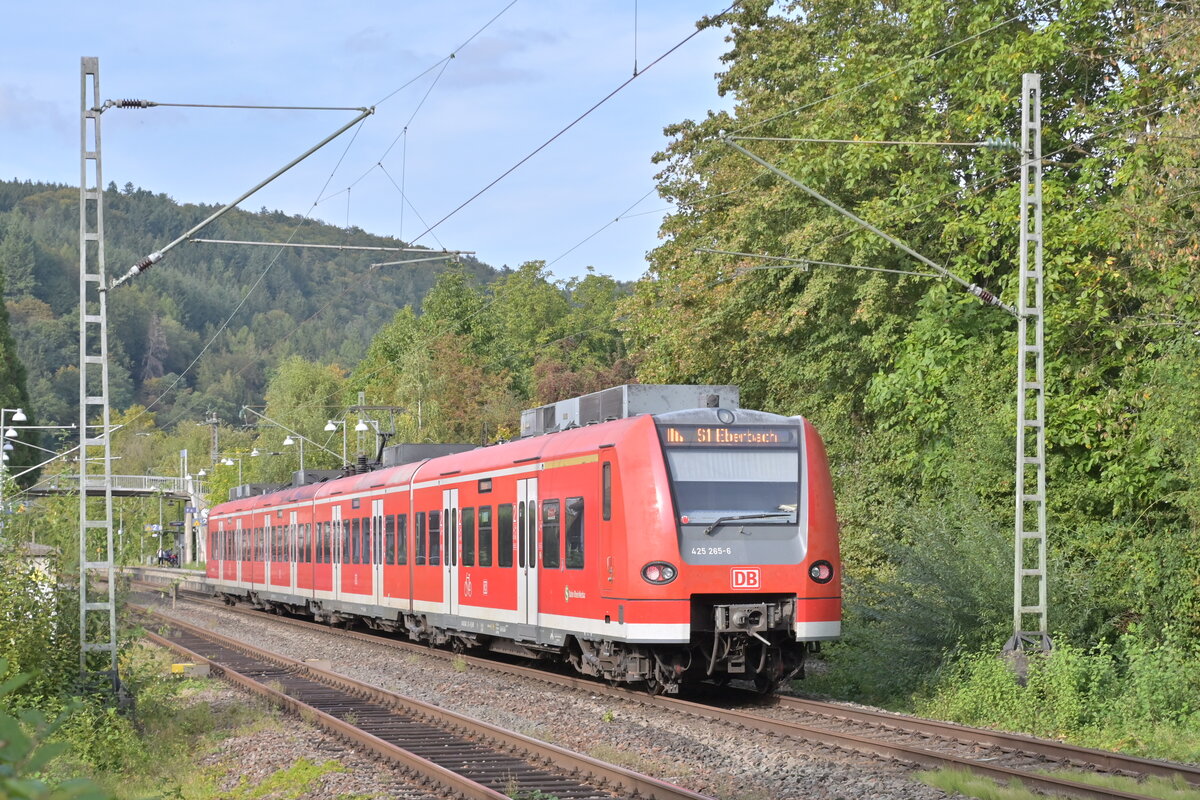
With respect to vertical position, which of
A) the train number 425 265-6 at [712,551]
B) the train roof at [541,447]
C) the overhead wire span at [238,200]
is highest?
the overhead wire span at [238,200]

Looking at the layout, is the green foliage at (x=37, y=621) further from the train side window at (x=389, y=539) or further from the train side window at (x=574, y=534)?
the train side window at (x=389, y=539)

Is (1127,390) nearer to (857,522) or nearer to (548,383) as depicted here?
(857,522)

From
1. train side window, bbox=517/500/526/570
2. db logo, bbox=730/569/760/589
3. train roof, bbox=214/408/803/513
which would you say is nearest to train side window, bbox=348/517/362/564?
train roof, bbox=214/408/803/513

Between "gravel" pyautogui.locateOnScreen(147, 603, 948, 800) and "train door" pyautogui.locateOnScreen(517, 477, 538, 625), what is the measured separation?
3.07ft

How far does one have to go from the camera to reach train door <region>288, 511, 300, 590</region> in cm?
3425

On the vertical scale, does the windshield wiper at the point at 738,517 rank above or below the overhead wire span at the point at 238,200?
below

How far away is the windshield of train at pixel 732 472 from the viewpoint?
14820 mm

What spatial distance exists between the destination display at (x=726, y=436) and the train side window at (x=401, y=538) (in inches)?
404

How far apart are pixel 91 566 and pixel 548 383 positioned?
4992cm

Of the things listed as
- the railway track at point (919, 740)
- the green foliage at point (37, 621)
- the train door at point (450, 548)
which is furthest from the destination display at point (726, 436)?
the train door at point (450, 548)

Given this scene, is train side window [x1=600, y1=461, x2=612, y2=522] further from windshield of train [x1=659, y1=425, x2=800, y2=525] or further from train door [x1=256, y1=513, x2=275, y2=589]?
train door [x1=256, y1=513, x2=275, y2=589]

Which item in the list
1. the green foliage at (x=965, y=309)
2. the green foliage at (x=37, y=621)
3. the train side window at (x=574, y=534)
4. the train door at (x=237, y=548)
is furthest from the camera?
the train door at (x=237, y=548)

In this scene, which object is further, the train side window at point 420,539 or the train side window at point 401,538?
the train side window at point 401,538

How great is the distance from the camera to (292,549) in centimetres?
3462
